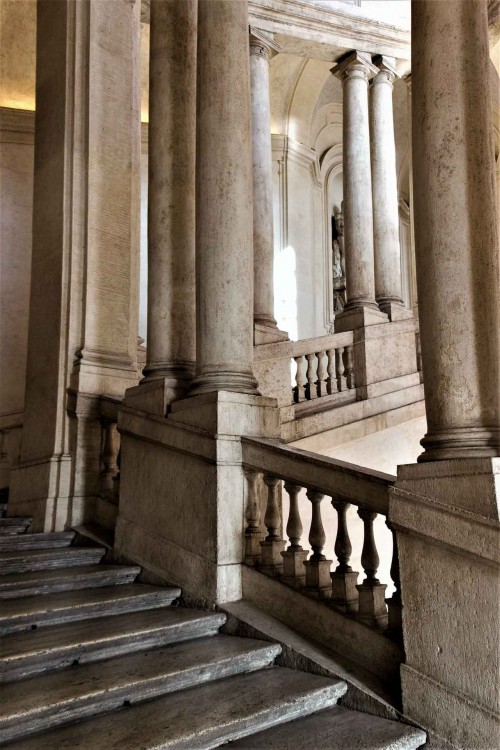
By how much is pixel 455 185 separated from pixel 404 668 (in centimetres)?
225

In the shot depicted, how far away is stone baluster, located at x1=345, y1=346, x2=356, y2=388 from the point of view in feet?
30.8

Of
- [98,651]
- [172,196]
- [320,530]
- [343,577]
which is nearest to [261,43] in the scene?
[172,196]

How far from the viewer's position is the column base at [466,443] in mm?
3197

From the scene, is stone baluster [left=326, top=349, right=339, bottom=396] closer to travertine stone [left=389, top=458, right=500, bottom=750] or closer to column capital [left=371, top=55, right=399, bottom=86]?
column capital [left=371, top=55, right=399, bottom=86]

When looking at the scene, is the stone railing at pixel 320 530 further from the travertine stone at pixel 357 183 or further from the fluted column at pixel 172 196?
the travertine stone at pixel 357 183

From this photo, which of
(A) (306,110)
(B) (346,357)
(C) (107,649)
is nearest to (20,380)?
(B) (346,357)

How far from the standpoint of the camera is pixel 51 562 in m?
4.77

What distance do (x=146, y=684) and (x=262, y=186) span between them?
818 cm

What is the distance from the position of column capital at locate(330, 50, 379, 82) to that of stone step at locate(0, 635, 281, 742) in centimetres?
978

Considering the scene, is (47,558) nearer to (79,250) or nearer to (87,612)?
(87,612)

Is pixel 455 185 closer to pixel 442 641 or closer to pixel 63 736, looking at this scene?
pixel 442 641

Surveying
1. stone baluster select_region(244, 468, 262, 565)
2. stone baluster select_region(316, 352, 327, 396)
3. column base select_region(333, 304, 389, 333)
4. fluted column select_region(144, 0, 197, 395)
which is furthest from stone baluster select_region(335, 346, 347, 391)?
stone baluster select_region(244, 468, 262, 565)

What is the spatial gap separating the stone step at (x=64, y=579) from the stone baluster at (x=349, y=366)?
5190mm

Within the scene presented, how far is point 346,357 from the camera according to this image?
9586 millimetres
